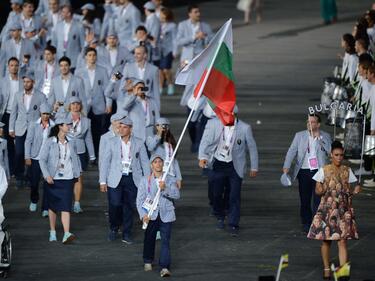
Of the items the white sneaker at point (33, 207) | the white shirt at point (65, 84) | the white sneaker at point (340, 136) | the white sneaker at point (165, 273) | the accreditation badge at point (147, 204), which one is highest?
the white shirt at point (65, 84)

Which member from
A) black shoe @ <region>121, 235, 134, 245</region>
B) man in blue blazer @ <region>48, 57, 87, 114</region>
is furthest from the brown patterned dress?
man in blue blazer @ <region>48, 57, 87, 114</region>

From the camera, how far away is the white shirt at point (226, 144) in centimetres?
2133

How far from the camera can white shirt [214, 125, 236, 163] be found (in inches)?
840

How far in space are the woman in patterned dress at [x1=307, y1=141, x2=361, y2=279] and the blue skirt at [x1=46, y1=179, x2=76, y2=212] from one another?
3519mm

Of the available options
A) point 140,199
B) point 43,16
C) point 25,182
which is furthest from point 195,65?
point 43,16

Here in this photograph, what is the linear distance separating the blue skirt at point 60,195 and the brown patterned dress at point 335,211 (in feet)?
11.5

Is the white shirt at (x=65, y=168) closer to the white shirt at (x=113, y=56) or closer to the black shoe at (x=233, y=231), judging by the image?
the black shoe at (x=233, y=231)

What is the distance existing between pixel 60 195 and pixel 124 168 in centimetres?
91

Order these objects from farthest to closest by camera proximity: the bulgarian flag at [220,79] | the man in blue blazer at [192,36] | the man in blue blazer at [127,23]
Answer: the man in blue blazer at [127,23]
the man in blue blazer at [192,36]
the bulgarian flag at [220,79]

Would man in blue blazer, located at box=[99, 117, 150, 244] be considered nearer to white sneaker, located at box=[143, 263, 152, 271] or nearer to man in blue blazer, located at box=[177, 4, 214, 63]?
white sneaker, located at box=[143, 263, 152, 271]

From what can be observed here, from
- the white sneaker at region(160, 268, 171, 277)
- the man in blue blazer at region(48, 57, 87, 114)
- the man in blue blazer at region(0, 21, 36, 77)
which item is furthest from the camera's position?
the man in blue blazer at region(0, 21, 36, 77)

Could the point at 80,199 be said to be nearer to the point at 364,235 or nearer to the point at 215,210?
the point at 215,210

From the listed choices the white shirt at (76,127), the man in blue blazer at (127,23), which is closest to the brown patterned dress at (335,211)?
the white shirt at (76,127)

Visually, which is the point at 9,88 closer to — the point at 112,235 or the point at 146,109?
the point at 146,109
